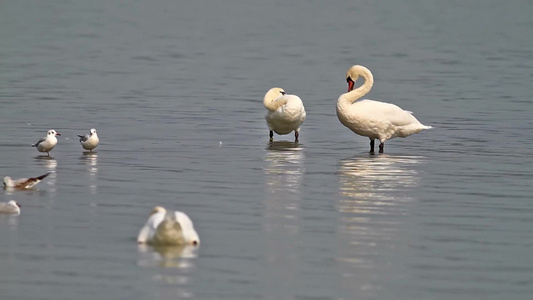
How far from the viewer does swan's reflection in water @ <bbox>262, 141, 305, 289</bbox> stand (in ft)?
38.3

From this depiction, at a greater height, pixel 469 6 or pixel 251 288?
pixel 469 6

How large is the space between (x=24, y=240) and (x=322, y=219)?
3381mm

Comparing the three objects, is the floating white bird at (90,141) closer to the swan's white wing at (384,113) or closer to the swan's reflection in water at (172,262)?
the swan's white wing at (384,113)

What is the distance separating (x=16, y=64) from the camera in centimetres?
3744

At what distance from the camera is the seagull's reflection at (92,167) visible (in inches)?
635

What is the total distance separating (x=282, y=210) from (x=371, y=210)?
1022mm

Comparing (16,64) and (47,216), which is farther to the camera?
(16,64)

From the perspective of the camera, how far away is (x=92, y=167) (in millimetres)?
18016

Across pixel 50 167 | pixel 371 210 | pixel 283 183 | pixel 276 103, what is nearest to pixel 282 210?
pixel 371 210

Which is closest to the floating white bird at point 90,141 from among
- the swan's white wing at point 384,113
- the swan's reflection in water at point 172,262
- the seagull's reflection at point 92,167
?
the seagull's reflection at point 92,167

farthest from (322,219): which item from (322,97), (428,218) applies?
(322,97)

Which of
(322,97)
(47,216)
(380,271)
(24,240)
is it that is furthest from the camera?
(322,97)

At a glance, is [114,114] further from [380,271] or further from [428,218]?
[380,271]

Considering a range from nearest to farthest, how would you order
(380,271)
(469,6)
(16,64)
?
(380,271)
(16,64)
(469,6)
